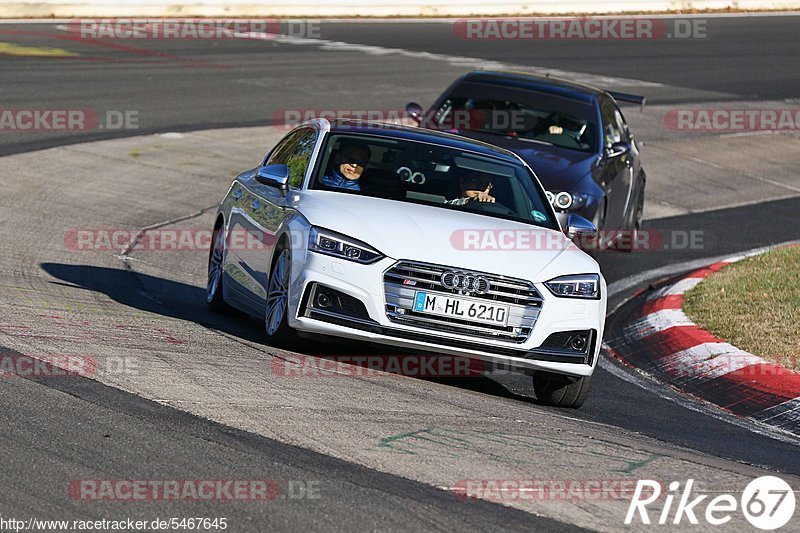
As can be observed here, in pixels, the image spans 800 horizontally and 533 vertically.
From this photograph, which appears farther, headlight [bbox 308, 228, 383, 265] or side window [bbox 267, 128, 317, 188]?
side window [bbox 267, 128, 317, 188]

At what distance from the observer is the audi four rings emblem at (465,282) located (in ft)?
25.7

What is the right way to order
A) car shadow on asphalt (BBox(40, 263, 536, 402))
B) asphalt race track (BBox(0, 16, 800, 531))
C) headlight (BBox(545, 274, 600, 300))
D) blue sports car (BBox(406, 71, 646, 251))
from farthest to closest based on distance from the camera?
blue sports car (BBox(406, 71, 646, 251)), car shadow on asphalt (BBox(40, 263, 536, 402)), headlight (BBox(545, 274, 600, 300)), asphalt race track (BBox(0, 16, 800, 531))

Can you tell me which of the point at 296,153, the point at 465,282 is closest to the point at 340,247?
the point at 465,282

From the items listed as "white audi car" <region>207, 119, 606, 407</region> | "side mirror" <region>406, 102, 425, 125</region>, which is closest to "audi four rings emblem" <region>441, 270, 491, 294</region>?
"white audi car" <region>207, 119, 606, 407</region>

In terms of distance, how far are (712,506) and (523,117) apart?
8466mm

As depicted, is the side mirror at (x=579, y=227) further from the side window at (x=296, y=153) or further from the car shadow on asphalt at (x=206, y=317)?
the side window at (x=296, y=153)

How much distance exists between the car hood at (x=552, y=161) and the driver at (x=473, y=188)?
3.34m

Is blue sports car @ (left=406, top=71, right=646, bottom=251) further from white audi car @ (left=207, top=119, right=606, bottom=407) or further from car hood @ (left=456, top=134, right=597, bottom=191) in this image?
white audi car @ (left=207, top=119, right=606, bottom=407)

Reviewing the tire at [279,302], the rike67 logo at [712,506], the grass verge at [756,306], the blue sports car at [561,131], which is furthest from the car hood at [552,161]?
the rike67 logo at [712,506]

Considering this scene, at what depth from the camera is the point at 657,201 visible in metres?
17.9

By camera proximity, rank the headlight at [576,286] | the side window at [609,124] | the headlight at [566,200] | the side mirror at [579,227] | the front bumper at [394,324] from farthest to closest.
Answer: the side window at [609,124] < the headlight at [566,200] < the side mirror at [579,227] < the headlight at [576,286] < the front bumper at [394,324]

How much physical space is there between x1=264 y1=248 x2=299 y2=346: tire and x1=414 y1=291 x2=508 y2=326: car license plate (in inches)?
31.6

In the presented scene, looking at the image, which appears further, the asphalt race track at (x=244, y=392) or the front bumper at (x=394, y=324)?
the front bumper at (x=394, y=324)

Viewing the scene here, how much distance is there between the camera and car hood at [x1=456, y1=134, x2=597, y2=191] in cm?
1266
